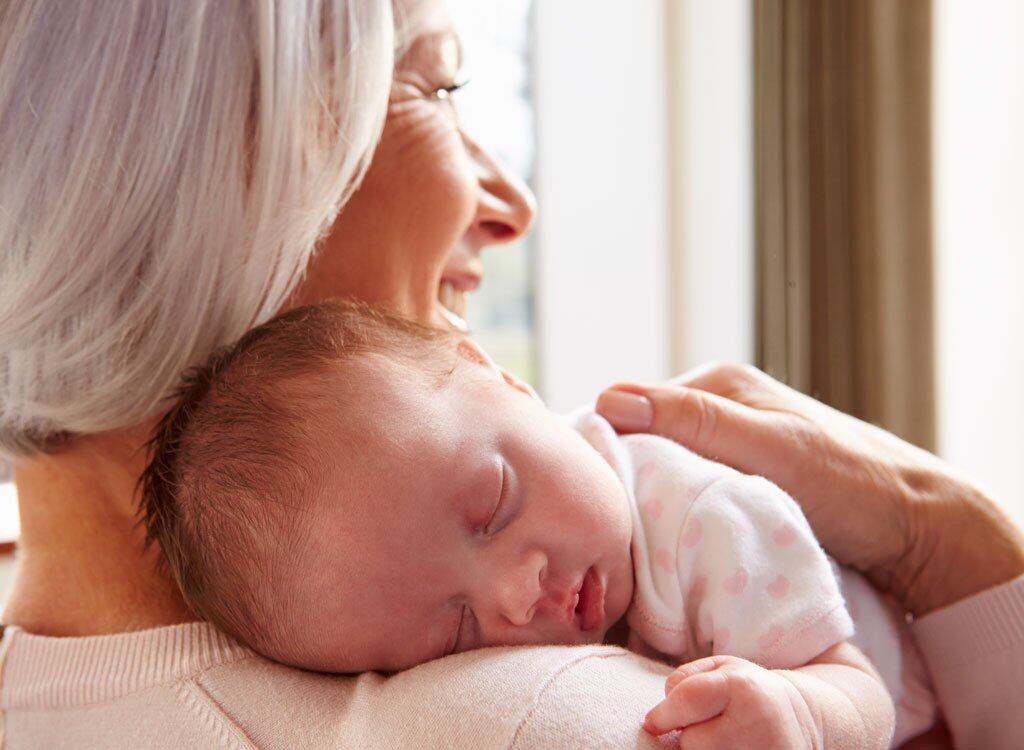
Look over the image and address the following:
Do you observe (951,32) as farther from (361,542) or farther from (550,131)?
(361,542)

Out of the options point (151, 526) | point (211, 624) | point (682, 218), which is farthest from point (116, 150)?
point (682, 218)

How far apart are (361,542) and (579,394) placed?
332cm

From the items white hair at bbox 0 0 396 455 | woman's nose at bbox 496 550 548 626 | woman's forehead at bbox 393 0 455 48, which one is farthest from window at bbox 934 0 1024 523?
woman's nose at bbox 496 550 548 626

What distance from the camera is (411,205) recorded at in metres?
1.45

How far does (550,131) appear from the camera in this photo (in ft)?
13.8

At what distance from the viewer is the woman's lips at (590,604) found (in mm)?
1067

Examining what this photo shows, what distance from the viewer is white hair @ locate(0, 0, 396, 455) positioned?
1.12m

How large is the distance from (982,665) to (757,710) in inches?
24.2

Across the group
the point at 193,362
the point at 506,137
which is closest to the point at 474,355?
the point at 193,362

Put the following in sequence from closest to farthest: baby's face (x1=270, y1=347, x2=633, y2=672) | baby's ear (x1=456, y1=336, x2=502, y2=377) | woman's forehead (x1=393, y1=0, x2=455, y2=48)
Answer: baby's face (x1=270, y1=347, x2=633, y2=672) < baby's ear (x1=456, y1=336, x2=502, y2=377) < woman's forehead (x1=393, y1=0, x2=455, y2=48)

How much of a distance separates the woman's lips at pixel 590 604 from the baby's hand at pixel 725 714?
240mm

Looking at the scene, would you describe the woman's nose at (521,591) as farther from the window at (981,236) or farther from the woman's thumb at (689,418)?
the window at (981,236)

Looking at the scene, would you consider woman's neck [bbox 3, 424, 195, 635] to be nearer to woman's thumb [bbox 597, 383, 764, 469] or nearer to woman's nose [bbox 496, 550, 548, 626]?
woman's nose [bbox 496, 550, 548, 626]

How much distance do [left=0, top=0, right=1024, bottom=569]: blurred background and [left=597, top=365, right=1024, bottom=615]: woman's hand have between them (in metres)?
1.37
